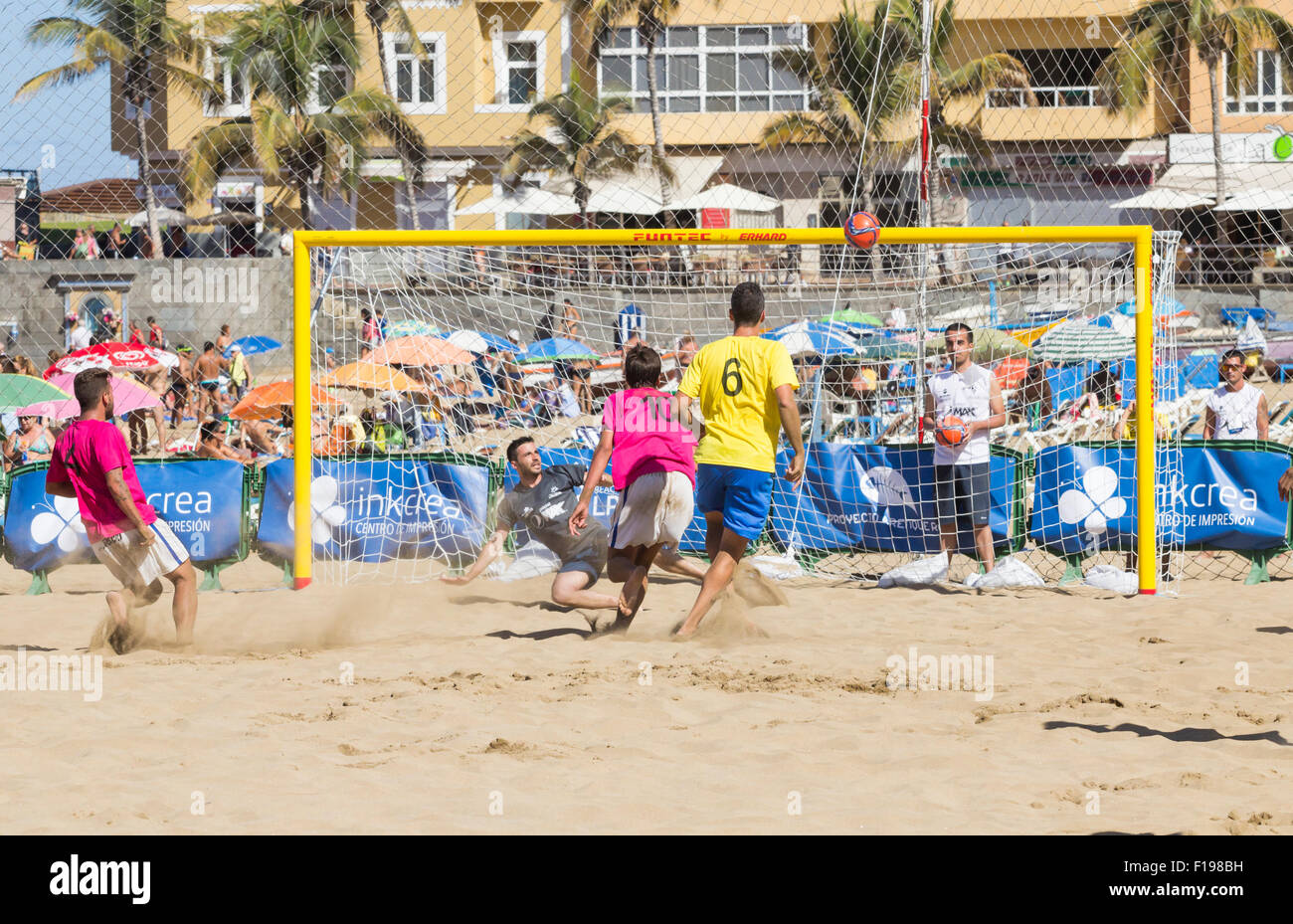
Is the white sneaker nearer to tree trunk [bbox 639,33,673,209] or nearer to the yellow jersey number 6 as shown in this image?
the yellow jersey number 6

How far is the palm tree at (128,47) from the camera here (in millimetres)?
9406

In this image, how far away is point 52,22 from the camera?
9.76 m

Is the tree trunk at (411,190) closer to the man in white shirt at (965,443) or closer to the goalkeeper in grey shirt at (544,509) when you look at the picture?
the goalkeeper in grey shirt at (544,509)

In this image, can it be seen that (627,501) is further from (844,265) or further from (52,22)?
(52,22)

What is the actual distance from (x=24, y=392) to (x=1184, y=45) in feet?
39.6

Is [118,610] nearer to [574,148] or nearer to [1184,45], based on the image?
[574,148]

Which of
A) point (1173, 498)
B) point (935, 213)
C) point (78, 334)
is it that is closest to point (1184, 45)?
point (935, 213)

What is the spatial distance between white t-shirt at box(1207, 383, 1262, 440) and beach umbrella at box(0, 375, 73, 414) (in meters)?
8.51

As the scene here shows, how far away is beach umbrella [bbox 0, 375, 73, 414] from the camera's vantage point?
32.9ft

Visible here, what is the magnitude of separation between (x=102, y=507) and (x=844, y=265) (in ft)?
20.0

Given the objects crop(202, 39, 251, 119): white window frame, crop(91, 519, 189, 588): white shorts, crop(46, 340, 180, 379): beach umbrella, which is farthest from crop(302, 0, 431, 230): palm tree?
crop(91, 519, 189, 588): white shorts

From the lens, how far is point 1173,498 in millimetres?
9047

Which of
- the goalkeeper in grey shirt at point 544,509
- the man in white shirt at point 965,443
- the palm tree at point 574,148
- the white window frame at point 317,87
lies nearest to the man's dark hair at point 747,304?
the goalkeeper in grey shirt at point 544,509

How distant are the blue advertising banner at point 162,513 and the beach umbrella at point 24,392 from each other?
0.98m
